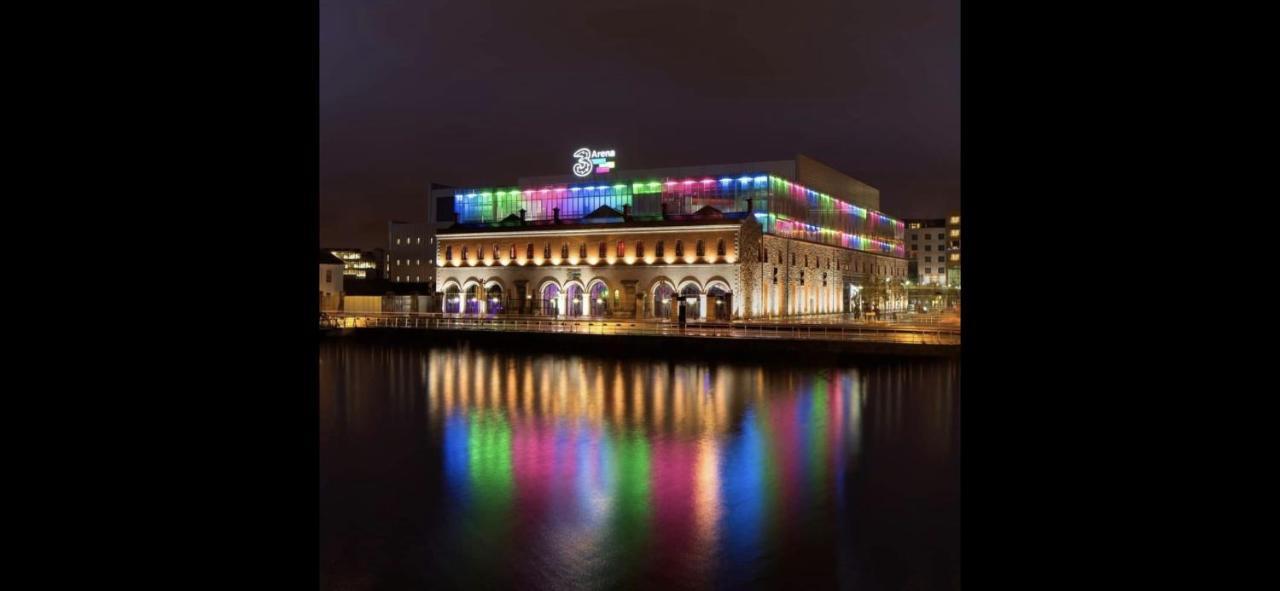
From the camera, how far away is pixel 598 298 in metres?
53.3

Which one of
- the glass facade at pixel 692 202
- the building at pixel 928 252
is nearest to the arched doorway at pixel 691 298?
the glass facade at pixel 692 202

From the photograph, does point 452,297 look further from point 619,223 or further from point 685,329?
point 685,329

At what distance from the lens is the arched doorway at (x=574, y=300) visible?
177 feet

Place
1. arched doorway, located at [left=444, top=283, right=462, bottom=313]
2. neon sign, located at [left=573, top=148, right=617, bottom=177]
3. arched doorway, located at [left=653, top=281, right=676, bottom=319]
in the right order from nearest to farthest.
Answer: arched doorway, located at [left=653, top=281, right=676, bottom=319]
arched doorway, located at [left=444, top=283, right=462, bottom=313]
neon sign, located at [left=573, top=148, right=617, bottom=177]

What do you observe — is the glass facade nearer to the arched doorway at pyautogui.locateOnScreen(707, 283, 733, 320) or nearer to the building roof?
the building roof

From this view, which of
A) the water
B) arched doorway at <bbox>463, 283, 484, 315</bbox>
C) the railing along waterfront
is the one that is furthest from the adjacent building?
the water

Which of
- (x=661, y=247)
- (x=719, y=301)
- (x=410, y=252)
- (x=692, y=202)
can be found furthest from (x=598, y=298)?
(x=410, y=252)

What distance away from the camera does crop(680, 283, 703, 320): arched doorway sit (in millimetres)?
50219

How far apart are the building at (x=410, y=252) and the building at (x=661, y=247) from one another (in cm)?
3102

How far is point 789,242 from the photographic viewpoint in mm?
55969

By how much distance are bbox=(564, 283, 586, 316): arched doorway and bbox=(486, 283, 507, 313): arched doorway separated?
16.6 feet

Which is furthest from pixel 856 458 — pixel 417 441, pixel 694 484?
pixel 417 441
